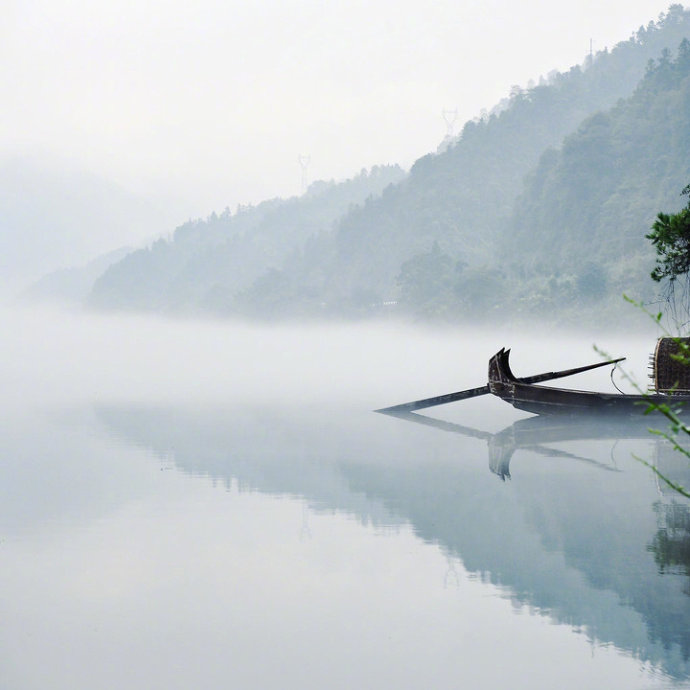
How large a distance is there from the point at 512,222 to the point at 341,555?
363ft

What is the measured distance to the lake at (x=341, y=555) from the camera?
29.1ft

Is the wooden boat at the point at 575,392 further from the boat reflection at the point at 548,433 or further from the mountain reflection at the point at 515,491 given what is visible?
the mountain reflection at the point at 515,491

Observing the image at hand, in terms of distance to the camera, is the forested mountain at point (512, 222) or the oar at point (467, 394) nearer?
the oar at point (467, 394)

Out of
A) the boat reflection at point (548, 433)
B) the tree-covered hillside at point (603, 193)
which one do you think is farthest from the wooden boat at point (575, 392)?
the tree-covered hillside at point (603, 193)

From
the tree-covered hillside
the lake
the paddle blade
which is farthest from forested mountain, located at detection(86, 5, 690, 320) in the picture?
the lake

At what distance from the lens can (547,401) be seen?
2466 cm

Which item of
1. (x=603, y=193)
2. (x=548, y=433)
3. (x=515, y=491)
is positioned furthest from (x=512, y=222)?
(x=515, y=491)

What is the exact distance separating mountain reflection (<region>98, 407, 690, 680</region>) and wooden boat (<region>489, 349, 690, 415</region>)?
0.44 m

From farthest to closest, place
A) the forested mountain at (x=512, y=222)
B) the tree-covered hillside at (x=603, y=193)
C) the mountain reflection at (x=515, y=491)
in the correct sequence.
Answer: the forested mountain at (x=512, y=222) → the tree-covered hillside at (x=603, y=193) → the mountain reflection at (x=515, y=491)

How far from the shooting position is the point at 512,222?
394 ft

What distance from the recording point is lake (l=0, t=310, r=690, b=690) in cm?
888

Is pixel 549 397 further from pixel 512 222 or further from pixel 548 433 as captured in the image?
pixel 512 222

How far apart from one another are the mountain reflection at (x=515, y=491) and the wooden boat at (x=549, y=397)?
438 millimetres

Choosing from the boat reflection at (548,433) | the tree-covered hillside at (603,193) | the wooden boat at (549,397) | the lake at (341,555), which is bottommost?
the lake at (341,555)
